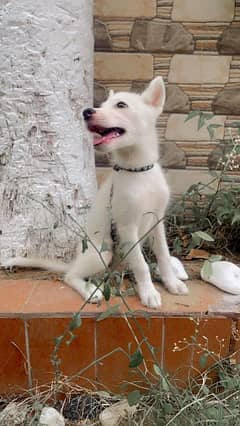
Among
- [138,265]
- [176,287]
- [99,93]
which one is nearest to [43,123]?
[138,265]

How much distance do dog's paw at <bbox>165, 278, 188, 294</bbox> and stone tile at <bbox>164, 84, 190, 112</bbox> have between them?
1205 mm

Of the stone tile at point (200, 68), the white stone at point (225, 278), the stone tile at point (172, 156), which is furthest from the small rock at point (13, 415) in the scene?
the stone tile at point (200, 68)

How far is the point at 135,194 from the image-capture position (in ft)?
4.71

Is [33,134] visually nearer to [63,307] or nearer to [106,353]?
[63,307]

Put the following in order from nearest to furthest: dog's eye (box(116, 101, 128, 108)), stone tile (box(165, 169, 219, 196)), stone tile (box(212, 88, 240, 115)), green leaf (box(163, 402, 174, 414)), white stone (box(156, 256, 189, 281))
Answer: green leaf (box(163, 402, 174, 414)) < dog's eye (box(116, 101, 128, 108)) < white stone (box(156, 256, 189, 281)) < stone tile (box(212, 88, 240, 115)) < stone tile (box(165, 169, 219, 196))

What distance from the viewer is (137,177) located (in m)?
1.47

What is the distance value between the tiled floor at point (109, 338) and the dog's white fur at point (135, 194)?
0.07 metres

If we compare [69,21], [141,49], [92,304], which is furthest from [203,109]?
[92,304]

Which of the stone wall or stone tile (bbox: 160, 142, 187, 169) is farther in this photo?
stone tile (bbox: 160, 142, 187, 169)

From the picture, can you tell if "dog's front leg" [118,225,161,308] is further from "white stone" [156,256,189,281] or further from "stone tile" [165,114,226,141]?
"stone tile" [165,114,226,141]

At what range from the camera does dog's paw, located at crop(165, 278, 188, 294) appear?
1.56 metres

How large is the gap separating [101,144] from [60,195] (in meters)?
0.48

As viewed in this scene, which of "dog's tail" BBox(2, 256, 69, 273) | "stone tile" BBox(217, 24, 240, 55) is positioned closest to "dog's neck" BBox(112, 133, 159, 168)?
"dog's tail" BBox(2, 256, 69, 273)

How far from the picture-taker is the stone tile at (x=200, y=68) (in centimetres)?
244
